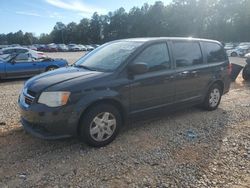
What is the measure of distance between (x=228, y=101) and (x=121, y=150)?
4.40 meters

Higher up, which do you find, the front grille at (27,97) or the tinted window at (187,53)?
the tinted window at (187,53)

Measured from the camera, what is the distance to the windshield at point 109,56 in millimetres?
4727

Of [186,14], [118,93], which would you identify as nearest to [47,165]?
[118,93]

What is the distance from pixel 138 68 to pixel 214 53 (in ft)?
9.12

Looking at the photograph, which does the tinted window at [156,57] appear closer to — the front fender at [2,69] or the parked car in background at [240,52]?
the front fender at [2,69]

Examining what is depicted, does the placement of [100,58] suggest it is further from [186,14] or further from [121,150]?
[186,14]

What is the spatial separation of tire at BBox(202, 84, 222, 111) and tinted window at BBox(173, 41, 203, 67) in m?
0.83

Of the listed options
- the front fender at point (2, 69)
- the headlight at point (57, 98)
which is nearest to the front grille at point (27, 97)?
the headlight at point (57, 98)

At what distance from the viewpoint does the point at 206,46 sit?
6.29 metres

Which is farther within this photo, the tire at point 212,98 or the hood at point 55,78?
the tire at point 212,98

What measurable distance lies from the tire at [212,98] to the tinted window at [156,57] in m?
1.67

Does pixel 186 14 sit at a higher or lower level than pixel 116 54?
higher

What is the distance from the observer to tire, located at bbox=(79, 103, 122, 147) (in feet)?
13.8

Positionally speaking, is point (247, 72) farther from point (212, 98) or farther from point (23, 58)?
point (23, 58)
